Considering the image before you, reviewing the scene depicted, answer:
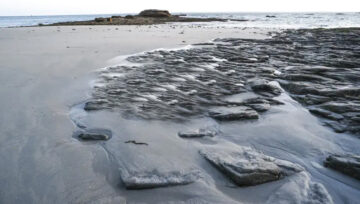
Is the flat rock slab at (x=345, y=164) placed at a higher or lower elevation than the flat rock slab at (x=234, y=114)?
lower

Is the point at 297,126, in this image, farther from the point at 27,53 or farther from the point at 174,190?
the point at 27,53

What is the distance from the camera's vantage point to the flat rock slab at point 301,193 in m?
2.02

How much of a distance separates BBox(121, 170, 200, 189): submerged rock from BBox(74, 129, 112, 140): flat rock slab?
30.8 inches

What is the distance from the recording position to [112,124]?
10.9ft

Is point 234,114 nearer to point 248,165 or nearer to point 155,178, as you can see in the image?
point 248,165

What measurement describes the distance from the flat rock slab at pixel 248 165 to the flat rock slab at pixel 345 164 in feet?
1.03

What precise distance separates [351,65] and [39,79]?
7.38 metres

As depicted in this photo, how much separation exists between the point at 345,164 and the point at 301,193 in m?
0.68

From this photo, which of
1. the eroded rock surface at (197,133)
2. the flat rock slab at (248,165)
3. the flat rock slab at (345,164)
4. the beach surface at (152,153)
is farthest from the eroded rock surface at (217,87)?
the flat rock slab at (248,165)

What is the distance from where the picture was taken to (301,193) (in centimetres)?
210

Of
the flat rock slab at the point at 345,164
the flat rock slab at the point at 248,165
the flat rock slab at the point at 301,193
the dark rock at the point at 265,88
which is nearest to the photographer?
the flat rock slab at the point at 301,193

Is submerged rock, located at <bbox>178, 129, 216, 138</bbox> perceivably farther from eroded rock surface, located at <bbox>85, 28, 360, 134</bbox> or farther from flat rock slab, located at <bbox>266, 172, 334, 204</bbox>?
flat rock slab, located at <bbox>266, 172, 334, 204</bbox>

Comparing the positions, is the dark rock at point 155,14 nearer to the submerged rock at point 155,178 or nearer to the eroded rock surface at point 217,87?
the eroded rock surface at point 217,87

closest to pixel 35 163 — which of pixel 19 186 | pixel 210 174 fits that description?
pixel 19 186
